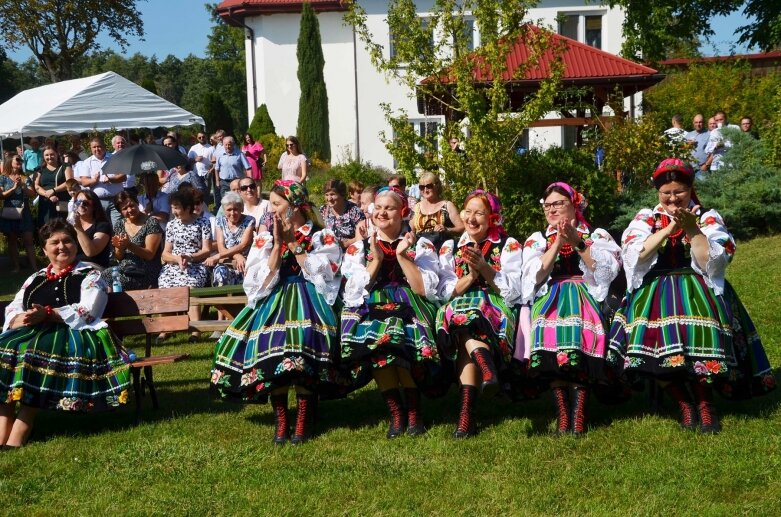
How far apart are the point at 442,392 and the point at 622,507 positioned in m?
1.93

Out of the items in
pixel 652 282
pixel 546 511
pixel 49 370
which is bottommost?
pixel 546 511

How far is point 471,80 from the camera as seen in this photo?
12.6 metres

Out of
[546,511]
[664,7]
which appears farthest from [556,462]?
[664,7]

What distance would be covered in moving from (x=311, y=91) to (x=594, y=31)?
903 centimetres

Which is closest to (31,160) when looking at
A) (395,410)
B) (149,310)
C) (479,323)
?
(149,310)

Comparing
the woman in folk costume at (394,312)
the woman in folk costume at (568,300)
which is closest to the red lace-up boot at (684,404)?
the woman in folk costume at (568,300)

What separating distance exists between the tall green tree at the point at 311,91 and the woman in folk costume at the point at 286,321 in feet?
81.0

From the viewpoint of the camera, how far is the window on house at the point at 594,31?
2953cm

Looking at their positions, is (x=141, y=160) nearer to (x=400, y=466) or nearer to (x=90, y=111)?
(x=90, y=111)

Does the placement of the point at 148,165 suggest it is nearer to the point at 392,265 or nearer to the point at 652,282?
the point at 392,265

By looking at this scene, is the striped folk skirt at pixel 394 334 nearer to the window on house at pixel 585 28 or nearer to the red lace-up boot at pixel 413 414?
the red lace-up boot at pixel 413 414

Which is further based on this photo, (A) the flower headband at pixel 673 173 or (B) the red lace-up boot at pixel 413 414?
(B) the red lace-up boot at pixel 413 414

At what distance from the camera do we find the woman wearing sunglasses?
9.51 m

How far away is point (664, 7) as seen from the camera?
77.4 feet
